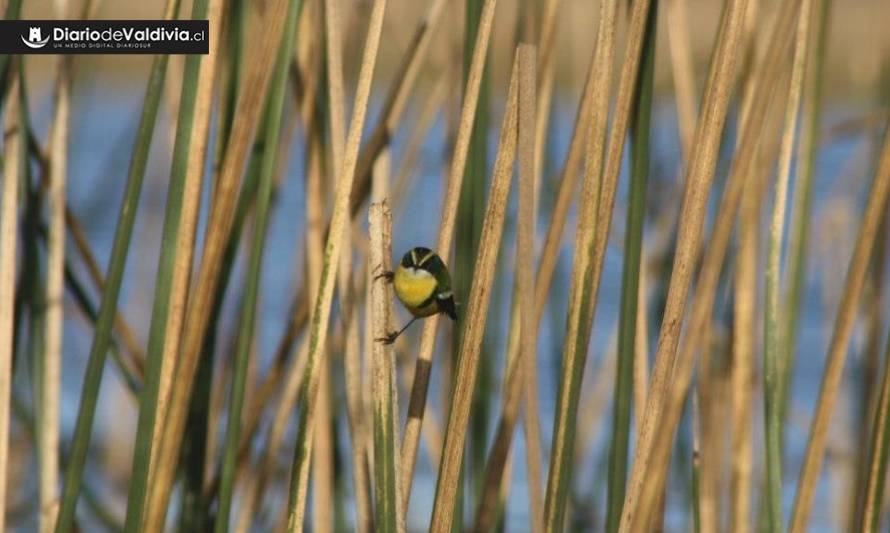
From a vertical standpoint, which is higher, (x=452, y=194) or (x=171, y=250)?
(x=452, y=194)

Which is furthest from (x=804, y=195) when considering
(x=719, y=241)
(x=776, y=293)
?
(x=719, y=241)

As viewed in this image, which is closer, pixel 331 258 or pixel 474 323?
pixel 474 323

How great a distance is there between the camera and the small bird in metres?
2.03

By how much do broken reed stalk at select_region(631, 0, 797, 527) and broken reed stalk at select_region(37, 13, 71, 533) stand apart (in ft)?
3.61

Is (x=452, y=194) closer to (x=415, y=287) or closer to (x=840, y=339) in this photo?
(x=415, y=287)

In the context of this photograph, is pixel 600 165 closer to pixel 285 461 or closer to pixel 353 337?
pixel 353 337

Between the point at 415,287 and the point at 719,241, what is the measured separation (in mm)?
500

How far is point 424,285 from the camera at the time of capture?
2.04m

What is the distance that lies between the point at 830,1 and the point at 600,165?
0.67 metres

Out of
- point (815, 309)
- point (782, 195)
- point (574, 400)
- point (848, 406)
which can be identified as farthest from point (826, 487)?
point (574, 400)

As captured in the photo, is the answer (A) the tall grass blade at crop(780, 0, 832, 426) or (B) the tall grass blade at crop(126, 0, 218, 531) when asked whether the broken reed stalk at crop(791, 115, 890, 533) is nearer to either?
(A) the tall grass blade at crop(780, 0, 832, 426)

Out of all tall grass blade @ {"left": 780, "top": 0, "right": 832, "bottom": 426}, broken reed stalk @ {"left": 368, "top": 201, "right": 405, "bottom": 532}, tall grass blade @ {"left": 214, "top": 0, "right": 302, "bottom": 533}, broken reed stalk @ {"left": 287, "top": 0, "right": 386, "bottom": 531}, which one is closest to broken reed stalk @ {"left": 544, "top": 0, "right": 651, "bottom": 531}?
broken reed stalk @ {"left": 368, "top": 201, "right": 405, "bottom": 532}

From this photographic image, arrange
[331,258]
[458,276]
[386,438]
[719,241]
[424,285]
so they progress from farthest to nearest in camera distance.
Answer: [458,276], [424,285], [719,241], [331,258], [386,438]


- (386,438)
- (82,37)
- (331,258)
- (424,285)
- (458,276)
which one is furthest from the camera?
(82,37)
